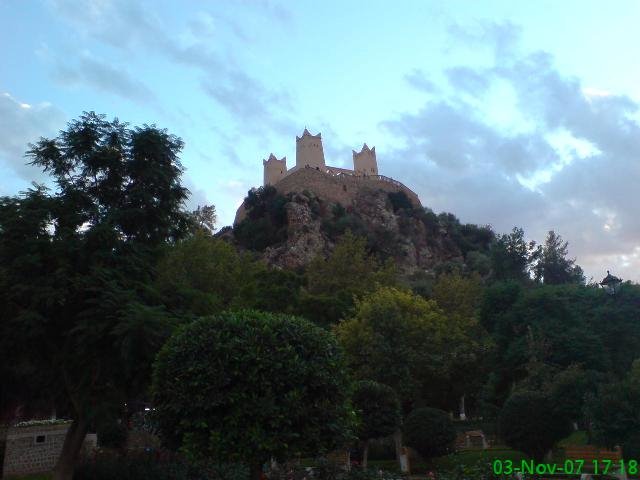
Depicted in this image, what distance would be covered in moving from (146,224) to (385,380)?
40.5 feet

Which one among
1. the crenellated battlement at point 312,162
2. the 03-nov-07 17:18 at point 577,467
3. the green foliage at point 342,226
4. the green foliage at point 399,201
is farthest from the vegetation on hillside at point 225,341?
the crenellated battlement at point 312,162

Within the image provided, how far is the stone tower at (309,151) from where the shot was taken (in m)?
78.5

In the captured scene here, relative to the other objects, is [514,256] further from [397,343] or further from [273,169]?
[273,169]

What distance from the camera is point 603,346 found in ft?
75.7

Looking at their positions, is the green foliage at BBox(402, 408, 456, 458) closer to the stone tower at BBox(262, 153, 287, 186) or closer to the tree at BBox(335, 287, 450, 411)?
the tree at BBox(335, 287, 450, 411)

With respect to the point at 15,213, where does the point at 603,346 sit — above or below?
below

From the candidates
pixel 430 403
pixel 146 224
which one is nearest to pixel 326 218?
pixel 430 403

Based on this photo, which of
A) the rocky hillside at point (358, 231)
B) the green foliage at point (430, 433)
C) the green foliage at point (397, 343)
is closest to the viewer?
the green foliage at point (430, 433)

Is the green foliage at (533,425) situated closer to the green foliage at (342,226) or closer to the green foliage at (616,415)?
the green foliage at (616,415)

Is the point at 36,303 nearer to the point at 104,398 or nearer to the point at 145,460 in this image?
the point at 104,398

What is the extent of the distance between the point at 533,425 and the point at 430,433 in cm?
323

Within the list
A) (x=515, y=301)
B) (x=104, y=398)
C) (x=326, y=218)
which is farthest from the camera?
(x=326, y=218)

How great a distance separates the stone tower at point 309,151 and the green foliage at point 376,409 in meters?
62.5

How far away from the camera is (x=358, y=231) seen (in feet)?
196
